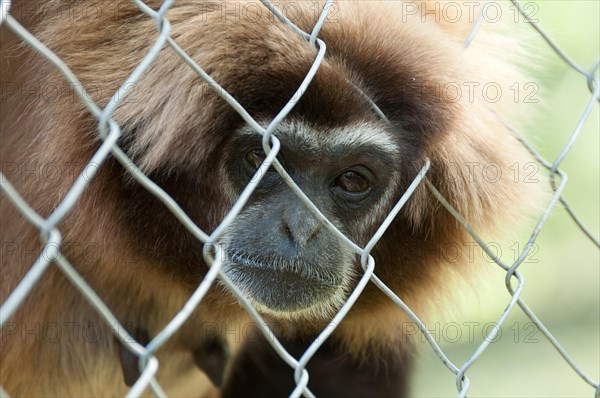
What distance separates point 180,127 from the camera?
273 centimetres

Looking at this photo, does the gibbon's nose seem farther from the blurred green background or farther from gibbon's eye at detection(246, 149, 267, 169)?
the blurred green background

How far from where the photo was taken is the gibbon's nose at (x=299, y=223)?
9.45ft

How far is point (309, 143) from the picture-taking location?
2.91 m

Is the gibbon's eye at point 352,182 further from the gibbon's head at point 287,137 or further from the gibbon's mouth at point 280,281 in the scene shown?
the gibbon's mouth at point 280,281

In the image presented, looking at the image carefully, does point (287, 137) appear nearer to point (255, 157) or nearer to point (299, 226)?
point (255, 157)

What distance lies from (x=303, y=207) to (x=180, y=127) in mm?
569

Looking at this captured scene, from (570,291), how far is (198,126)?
6509 millimetres

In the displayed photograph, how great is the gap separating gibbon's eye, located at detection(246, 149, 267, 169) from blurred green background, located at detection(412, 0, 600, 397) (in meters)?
5.21

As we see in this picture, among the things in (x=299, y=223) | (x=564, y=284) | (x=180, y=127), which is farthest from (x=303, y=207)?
(x=564, y=284)

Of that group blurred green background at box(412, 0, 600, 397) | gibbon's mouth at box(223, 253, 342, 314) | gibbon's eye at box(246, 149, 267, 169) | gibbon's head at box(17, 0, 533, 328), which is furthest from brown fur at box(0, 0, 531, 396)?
blurred green background at box(412, 0, 600, 397)

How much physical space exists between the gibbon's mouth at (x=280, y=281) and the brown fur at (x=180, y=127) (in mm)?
244

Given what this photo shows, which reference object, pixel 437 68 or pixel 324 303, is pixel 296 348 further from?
pixel 437 68

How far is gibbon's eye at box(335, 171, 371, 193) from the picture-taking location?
10.2 ft

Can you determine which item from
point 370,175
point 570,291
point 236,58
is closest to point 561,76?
point 570,291
